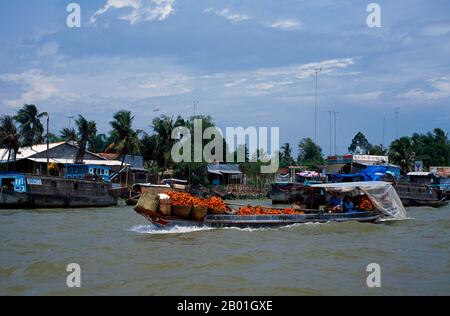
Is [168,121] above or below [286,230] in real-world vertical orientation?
above

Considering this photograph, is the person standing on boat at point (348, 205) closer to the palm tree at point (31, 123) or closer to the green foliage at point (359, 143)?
the palm tree at point (31, 123)

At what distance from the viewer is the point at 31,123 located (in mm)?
49531

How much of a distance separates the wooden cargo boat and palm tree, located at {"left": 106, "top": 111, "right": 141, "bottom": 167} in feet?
95.0

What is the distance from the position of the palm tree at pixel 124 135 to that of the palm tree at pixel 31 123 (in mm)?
9083

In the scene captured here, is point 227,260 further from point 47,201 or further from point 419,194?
point 419,194

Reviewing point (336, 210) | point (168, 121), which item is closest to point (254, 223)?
point (336, 210)

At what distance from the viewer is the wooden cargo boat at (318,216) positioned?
14.9 meters

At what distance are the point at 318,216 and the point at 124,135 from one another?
31.2 metres

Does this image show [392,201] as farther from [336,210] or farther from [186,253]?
[186,253]

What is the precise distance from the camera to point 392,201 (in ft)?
62.7

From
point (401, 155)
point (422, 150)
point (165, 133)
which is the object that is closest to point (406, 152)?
point (401, 155)

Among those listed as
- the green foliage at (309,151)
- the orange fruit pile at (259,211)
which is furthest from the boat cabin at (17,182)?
the green foliage at (309,151)

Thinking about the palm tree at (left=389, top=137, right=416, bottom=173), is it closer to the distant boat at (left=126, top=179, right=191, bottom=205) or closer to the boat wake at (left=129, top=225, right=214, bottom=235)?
the distant boat at (left=126, top=179, right=191, bottom=205)
